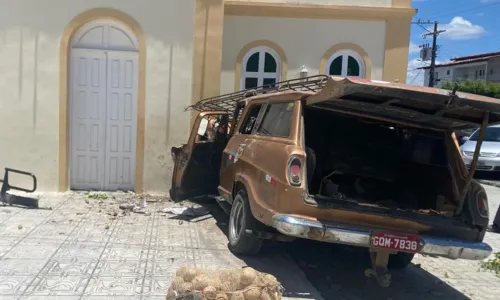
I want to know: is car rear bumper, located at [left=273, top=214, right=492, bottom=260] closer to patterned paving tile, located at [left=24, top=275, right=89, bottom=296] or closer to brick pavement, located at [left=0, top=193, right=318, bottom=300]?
brick pavement, located at [left=0, top=193, right=318, bottom=300]

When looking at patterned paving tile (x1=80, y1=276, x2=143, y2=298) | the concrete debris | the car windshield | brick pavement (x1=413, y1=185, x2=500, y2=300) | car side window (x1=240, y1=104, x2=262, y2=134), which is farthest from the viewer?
the car windshield

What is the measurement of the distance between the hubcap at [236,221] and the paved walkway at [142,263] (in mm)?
224

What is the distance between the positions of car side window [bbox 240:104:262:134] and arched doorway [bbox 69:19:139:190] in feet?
11.4

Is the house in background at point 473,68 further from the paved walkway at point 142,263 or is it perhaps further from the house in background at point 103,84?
the paved walkway at point 142,263

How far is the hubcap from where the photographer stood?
6.00 metres

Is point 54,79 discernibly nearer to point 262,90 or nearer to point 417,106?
point 262,90

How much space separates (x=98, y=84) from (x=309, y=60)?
4.60 m

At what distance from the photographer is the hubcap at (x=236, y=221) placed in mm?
6000

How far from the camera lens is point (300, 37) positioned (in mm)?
11078

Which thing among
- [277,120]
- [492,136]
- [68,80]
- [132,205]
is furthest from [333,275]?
[492,136]

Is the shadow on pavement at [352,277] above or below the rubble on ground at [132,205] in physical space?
below

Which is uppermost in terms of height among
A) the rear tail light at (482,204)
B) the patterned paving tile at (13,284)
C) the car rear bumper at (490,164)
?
the rear tail light at (482,204)

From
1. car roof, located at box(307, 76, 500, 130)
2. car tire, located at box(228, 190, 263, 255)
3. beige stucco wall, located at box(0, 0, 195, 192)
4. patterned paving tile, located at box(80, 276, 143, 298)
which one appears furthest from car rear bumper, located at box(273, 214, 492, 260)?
beige stucco wall, located at box(0, 0, 195, 192)

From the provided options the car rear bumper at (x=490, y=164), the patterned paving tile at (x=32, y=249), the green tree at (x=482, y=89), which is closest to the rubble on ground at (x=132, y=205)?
the patterned paving tile at (x=32, y=249)
